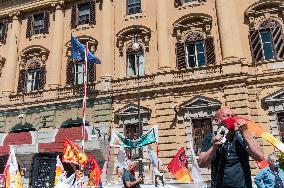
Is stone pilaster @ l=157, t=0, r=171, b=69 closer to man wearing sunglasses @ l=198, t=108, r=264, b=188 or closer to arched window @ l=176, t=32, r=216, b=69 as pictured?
arched window @ l=176, t=32, r=216, b=69

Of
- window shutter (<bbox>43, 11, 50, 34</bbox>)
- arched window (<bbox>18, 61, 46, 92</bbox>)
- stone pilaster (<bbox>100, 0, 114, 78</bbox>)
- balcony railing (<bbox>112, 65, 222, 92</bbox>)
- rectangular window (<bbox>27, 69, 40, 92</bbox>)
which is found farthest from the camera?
window shutter (<bbox>43, 11, 50, 34</bbox>)

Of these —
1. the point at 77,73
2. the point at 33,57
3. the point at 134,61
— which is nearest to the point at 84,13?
the point at 77,73

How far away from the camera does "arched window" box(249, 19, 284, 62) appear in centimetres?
1906

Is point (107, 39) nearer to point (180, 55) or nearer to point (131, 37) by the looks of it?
point (131, 37)

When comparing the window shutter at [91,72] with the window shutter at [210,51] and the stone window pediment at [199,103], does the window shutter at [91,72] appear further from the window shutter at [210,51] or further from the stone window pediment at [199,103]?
the window shutter at [210,51]

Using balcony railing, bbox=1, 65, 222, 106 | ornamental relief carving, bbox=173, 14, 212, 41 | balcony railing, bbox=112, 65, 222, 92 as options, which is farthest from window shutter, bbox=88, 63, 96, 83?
ornamental relief carving, bbox=173, 14, 212, 41

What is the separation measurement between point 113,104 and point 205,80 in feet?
19.1

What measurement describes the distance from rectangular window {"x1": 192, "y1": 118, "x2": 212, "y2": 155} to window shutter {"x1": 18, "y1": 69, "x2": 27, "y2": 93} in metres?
12.6

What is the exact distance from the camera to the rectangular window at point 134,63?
2194 centimetres

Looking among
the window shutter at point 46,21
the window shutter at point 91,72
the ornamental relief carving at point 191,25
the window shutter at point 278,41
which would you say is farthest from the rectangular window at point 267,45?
the window shutter at point 46,21

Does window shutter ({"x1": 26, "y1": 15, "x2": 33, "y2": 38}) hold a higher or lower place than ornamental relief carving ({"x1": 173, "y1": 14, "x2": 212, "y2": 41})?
higher

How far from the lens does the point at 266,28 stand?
Answer: 1961cm

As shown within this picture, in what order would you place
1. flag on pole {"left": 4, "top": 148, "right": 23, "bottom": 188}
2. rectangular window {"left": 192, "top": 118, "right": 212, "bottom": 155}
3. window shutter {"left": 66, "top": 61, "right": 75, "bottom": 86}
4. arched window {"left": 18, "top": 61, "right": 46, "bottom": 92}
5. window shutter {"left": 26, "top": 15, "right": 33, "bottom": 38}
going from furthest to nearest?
1. window shutter {"left": 26, "top": 15, "right": 33, "bottom": 38}
2. arched window {"left": 18, "top": 61, "right": 46, "bottom": 92}
3. window shutter {"left": 66, "top": 61, "right": 75, "bottom": 86}
4. rectangular window {"left": 192, "top": 118, "right": 212, "bottom": 155}
5. flag on pole {"left": 4, "top": 148, "right": 23, "bottom": 188}

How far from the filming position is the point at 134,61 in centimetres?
2227
